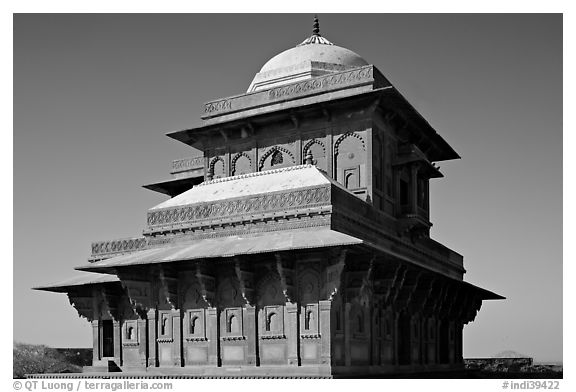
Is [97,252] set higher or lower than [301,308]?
higher

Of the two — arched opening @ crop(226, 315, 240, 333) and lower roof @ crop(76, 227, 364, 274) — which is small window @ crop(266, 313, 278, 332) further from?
lower roof @ crop(76, 227, 364, 274)

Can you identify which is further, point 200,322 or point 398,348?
point 398,348

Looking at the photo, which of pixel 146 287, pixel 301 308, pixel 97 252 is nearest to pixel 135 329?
pixel 146 287

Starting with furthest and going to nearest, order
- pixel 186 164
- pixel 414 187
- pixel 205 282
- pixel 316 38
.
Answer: pixel 186 164
pixel 316 38
pixel 414 187
pixel 205 282

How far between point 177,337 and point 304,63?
38.6 ft

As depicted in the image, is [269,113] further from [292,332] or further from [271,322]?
[292,332]

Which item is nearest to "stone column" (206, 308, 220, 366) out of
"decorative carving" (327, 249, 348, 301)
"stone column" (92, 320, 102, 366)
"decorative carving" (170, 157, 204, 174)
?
"decorative carving" (327, 249, 348, 301)

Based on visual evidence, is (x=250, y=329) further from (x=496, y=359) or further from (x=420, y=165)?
(x=496, y=359)

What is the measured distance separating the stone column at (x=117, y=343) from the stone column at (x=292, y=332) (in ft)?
24.0

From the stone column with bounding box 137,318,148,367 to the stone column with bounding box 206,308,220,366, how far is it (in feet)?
9.11

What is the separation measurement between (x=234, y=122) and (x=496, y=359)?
2394 centimetres

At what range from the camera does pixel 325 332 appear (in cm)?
2120

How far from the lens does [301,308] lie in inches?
861

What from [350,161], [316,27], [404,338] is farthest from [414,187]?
[316,27]
